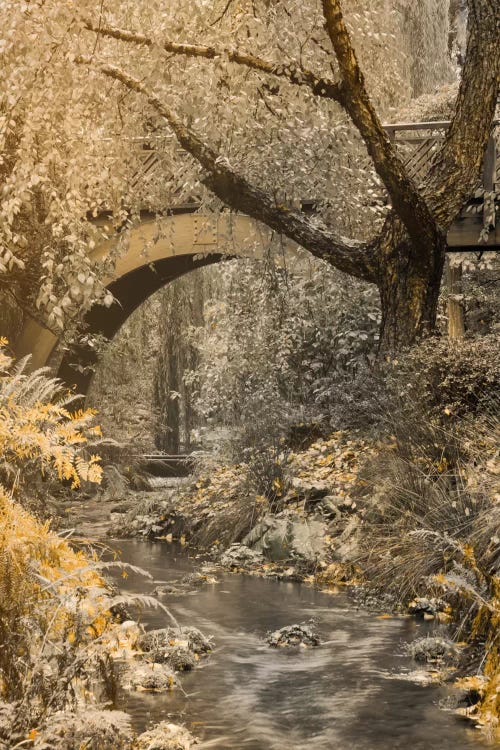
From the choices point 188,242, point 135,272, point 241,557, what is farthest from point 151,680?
point 135,272

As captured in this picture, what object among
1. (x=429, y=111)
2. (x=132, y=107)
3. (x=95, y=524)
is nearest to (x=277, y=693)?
(x=132, y=107)

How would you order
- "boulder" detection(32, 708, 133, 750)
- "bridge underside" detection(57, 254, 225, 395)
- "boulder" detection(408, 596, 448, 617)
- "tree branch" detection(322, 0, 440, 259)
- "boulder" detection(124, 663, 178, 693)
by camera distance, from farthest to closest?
"bridge underside" detection(57, 254, 225, 395), "tree branch" detection(322, 0, 440, 259), "boulder" detection(408, 596, 448, 617), "boulder" detection(124, 663, 178, 693), "boulder" detection(32, 708, 133, 750)

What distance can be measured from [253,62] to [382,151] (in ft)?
5.17

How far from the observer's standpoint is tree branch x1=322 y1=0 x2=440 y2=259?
9.89 meters

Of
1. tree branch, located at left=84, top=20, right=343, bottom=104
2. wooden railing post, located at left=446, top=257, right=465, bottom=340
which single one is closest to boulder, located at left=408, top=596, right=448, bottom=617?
tree branch, located at left=84, top=20, right=343, bottom=104

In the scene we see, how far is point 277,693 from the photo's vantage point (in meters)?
5.99

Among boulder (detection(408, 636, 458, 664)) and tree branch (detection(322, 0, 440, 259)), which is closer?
boulder (detection(408, 636, 458, 664))

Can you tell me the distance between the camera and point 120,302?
20.7 meters

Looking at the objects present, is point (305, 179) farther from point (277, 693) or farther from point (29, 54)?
point (277, 693)

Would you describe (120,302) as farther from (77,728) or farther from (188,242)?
(77,728)

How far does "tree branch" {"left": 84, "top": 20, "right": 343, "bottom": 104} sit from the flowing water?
4.80 meters

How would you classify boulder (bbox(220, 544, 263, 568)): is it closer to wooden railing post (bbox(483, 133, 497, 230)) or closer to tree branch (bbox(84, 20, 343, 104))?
tree branch (bbox(84, 20, 343, 104))

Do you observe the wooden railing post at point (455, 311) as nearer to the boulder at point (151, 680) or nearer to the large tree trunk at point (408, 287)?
the large tree trunk at point (408, 287)

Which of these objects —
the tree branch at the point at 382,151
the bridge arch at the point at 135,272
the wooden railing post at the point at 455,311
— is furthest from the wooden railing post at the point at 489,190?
the bridge arch at the point at 135,272
